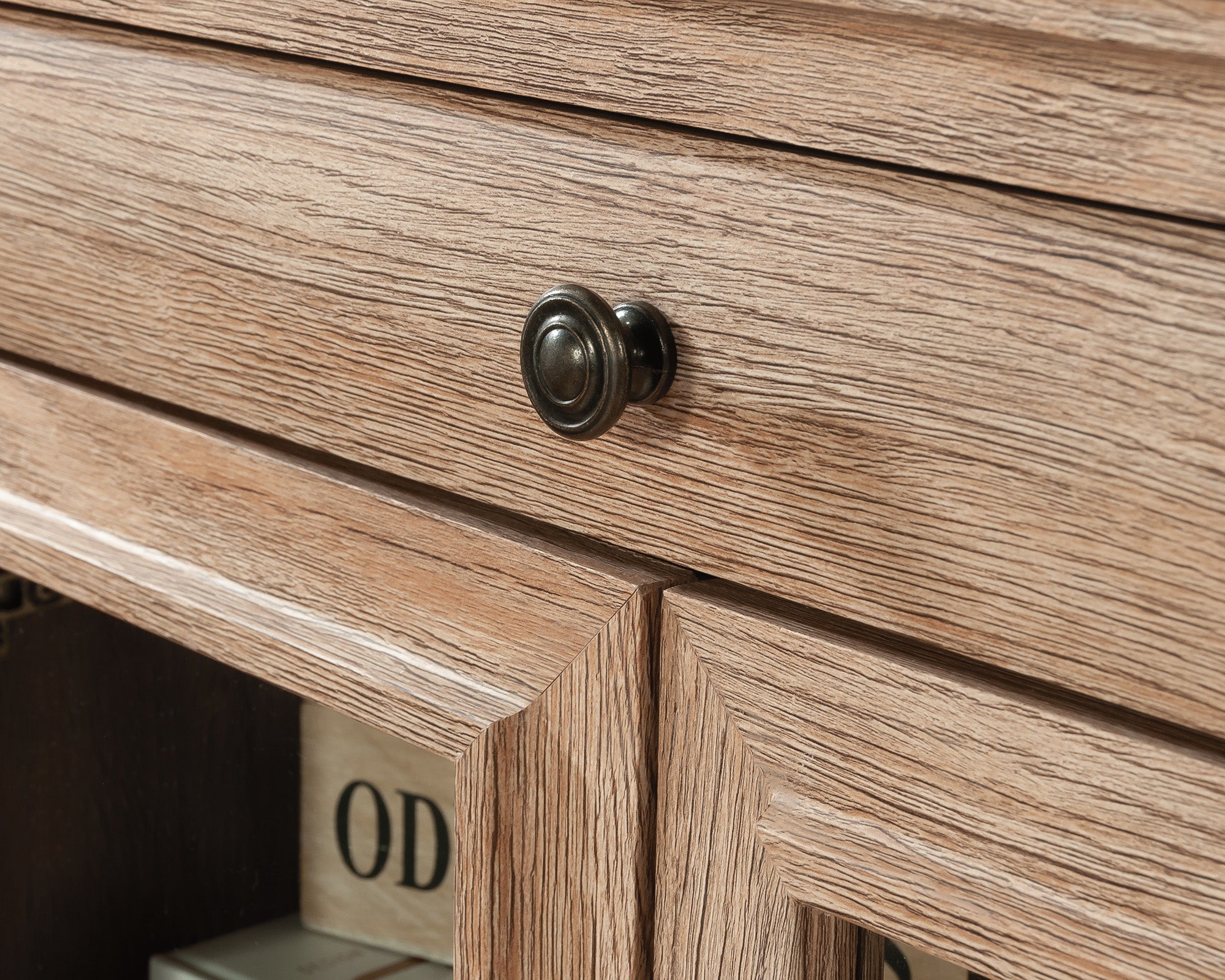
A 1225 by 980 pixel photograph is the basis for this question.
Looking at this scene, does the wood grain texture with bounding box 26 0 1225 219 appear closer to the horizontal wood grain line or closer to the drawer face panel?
the drawer face panel

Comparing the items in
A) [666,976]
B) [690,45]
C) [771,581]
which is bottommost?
[666,976]

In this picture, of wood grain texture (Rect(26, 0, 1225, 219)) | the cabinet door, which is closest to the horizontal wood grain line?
the cabinet door

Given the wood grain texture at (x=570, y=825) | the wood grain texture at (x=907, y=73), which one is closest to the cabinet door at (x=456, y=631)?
the wood grain texture at (x=570, y=825)

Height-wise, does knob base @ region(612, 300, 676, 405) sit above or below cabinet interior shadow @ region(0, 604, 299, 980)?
above

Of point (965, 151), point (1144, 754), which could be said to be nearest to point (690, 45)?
point (965, 151)

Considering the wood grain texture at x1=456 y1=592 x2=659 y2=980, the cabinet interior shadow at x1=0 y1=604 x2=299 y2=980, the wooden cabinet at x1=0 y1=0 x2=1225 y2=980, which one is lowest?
the cabinet interior shadow at x1=0 y1=604 x2=299 y2=980

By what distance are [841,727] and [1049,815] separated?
0.05 meters

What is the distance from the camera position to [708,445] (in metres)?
0.32

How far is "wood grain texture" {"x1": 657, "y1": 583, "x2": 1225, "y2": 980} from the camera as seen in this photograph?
26cm

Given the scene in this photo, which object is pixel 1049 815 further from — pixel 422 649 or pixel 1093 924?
pixel 422 649

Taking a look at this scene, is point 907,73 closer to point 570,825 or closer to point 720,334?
point 720,334

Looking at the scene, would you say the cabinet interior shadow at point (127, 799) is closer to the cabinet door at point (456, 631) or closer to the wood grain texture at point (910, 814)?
the cabinet door at point (456, 631)

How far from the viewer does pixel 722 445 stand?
315mm

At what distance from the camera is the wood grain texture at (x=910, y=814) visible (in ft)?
0.86
